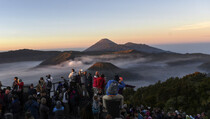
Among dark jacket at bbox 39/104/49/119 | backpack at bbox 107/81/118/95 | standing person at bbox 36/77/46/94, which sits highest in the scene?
backpack at bbox 107/81/118/95

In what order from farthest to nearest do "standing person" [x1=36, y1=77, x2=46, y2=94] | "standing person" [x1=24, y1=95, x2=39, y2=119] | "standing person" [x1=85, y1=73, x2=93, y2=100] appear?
"standing person" [x1=85, y1=73, x2=93, y2=100], "standing person" [x1=36, y1=77, x2=46, y2=94], "standing person" [x1=24, y1=95, x2=39, y2=119]

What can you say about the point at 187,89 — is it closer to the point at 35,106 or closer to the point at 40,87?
the point at 40,87

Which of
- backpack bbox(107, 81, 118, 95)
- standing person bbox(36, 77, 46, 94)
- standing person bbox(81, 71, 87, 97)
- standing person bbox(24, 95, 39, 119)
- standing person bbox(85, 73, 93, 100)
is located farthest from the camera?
standing person bbox(81, 71, 87, 97)

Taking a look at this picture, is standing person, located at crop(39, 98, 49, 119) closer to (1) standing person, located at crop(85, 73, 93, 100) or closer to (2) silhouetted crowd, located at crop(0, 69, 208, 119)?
(2) silhouetted crowd, located at crop(0, 69, 208, 119)

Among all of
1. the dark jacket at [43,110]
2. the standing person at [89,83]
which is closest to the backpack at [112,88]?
the dark jacket at [43,110]

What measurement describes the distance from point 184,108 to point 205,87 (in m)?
3.18

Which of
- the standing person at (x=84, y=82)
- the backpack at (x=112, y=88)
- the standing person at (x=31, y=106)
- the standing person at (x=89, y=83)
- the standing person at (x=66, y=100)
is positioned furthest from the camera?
the standing person at (x=84, y=82)

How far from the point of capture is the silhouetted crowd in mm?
7045

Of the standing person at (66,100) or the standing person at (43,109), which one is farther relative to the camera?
the standing person at (66,100)

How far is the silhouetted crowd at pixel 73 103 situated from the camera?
7045 millimetres

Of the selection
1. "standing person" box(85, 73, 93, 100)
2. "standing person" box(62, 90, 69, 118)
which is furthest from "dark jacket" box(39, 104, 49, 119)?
"standing person" box(85, 73, 93, 100)

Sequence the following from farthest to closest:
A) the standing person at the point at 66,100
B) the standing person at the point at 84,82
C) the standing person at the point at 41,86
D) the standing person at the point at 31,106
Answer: the standing person at the point at 84,82, the standing person at the point at 41,86, the standing person at the point at 66,100, the standing person at the point at 31,106

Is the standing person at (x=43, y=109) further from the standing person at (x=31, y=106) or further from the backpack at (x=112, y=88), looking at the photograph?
the backpack at (x=112, y=88)

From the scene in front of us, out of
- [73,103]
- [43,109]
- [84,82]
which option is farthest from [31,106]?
[84,82]
